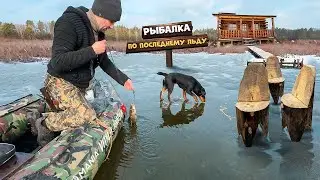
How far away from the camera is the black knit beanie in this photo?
4.01 m

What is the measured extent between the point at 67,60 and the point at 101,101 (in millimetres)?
2106

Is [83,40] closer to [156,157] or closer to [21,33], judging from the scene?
[156,157]

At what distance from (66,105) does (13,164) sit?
1231 mm

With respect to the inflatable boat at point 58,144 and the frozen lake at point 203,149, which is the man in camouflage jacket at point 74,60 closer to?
the inflatable boat at point 58,144

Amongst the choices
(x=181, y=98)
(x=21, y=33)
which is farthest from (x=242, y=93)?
(x=21, y=33)

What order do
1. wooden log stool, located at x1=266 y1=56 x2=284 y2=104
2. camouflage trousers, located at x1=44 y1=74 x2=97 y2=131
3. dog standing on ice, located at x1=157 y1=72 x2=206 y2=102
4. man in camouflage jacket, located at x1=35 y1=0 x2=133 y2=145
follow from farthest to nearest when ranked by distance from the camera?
dog standing on ice, located at x1=157 y1=72 x2=206 y2=102 → wooden log stool, located at x1=266 y1=56 x2=284 y2=104 → camouflage trousers, located at x1=44 y1=74 x2=97 y2=131 → man in camouflage jacket, located at x1=35 y1=0 x2=133 y2=145

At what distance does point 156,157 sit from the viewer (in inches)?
209

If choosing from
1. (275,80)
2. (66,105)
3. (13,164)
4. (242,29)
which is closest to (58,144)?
(13,164)

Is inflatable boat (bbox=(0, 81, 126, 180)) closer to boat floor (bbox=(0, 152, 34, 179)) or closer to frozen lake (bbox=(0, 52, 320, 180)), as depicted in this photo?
boat floor (bbox=(0, 152, 34, 179))

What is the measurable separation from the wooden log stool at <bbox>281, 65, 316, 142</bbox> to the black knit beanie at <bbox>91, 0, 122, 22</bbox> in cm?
318

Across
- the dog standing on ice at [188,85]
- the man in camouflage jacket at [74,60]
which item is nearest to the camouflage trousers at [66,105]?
the man in camouflage jacket at [74,60]

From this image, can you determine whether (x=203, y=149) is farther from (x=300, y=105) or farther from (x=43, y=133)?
(x=43, y=133)

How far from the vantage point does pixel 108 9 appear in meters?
4.01

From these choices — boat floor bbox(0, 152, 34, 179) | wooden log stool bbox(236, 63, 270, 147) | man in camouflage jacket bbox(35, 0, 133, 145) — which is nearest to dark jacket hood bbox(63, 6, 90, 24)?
man in camouflage jacket bbox(35, 0, 133, 145)
